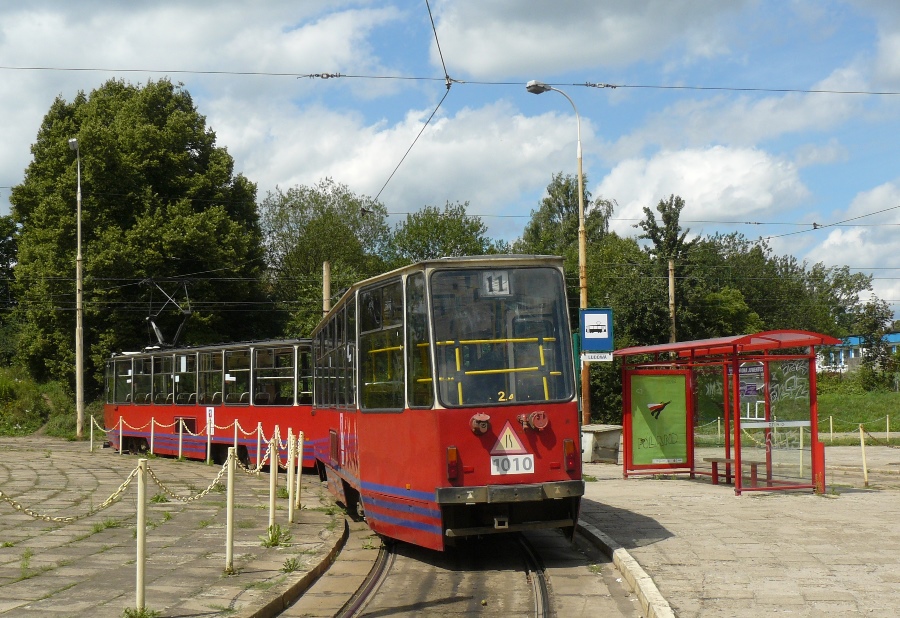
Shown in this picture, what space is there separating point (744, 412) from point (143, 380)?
60.7ft

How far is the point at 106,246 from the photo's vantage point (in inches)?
1683

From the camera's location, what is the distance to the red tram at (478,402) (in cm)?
986

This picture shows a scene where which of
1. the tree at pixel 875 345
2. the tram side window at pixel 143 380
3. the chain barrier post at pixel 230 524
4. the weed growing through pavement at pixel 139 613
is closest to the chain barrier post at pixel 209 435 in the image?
the tram side window at pixel 143 380

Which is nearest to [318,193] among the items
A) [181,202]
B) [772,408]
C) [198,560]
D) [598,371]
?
[181,202]

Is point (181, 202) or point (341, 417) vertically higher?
point (181, 202)

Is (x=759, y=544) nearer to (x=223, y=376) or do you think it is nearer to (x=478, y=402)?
(x=478, y=402)

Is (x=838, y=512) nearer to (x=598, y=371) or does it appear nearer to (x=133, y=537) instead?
(x=133, y=537)

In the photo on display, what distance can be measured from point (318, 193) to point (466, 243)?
375 inches

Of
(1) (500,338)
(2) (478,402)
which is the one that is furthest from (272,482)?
(1) (500,338)

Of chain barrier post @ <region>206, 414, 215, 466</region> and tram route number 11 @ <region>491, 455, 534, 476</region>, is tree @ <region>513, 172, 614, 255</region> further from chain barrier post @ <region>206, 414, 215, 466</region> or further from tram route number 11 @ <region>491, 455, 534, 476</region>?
tram route number 11 @ <region>491, 455, 534, 476</region>

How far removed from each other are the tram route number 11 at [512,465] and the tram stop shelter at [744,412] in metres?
6.14

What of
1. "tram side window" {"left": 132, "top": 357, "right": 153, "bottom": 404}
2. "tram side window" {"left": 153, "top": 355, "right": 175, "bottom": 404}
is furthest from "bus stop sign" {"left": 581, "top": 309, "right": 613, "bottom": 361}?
"tram side window" {"left": 132, "top": 357, "right": 153, "bottom": 404}

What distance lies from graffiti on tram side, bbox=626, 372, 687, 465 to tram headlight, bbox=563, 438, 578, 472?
8832 mm

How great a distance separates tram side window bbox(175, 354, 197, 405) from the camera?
1021 inches
